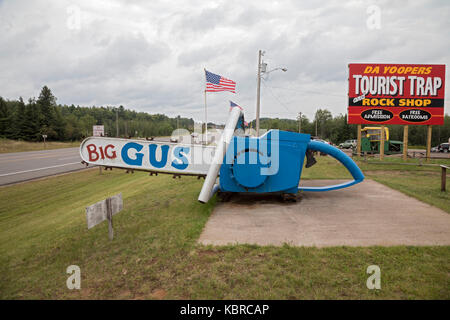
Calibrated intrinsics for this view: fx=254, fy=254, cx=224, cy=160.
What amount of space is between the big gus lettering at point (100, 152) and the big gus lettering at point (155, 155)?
22cm

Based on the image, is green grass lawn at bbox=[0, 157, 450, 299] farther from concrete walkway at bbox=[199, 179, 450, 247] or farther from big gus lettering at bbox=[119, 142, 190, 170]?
big gus lettering at bbox=[119, 142, 190, 170]

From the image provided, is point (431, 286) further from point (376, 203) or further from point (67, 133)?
point (67, 133)

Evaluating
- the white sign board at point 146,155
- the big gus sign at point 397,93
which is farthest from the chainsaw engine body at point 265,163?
the big gus sign at point 397,93

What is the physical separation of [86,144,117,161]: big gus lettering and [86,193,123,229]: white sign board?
1.28 metres

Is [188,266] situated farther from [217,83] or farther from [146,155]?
[217,83]

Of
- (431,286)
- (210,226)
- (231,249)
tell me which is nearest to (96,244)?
(210,226)

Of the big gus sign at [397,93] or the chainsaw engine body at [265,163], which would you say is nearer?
the chainsaw engine body at [265,163]

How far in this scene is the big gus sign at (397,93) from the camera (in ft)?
53.0

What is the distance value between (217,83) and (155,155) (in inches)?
362

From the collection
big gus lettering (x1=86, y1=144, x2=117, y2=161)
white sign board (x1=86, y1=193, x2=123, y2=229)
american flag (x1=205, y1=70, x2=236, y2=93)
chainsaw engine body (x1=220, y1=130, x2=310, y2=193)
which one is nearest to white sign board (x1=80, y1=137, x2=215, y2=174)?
big gus lettering (x1=86, y1=144, x2=117, y2=161)

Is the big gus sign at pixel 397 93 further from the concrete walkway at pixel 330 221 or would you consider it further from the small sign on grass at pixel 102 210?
the small sign on grass at pixel 102 210

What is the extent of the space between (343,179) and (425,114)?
36.8ft

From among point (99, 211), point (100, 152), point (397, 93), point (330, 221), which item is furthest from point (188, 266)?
point (397, 93)

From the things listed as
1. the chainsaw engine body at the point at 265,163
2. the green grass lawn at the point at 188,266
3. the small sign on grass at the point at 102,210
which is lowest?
the green grass lawn at the point at 188,266
